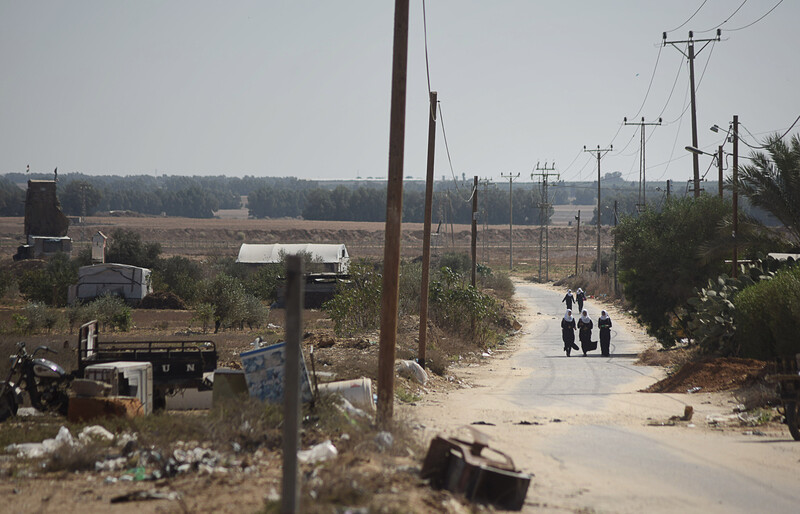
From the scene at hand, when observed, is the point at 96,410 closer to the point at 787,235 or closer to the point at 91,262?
the point at 787,235

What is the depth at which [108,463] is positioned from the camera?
8.94 metres

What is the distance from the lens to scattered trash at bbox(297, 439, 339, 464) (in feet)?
27.8

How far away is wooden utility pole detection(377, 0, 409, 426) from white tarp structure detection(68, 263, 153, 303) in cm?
3851

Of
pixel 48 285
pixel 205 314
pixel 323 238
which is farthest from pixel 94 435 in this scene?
pixel 323 238

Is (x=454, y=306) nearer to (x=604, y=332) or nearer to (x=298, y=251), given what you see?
(x=604, y=332)

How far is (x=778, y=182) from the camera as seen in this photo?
24219 millimetres

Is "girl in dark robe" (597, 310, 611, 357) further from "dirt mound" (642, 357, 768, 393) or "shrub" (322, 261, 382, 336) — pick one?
"dirt mound" (642, 357, 768, 393)

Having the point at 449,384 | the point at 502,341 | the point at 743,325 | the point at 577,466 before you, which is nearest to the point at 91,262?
the point at 502,341

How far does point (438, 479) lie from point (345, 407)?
3280mm

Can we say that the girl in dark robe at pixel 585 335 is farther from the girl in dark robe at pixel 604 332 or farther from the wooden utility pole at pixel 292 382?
the wooden utility pole at pixel 292 382

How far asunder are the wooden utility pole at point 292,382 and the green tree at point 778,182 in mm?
21907

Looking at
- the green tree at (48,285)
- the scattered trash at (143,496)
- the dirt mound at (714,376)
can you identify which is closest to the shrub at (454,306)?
the dirt mound at (714,376)

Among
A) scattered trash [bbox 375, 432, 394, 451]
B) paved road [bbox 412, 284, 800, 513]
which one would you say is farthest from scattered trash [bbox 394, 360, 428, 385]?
scattered trash [bbox 375, 432, 394, 451]

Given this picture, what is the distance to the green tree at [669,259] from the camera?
1270 inches
